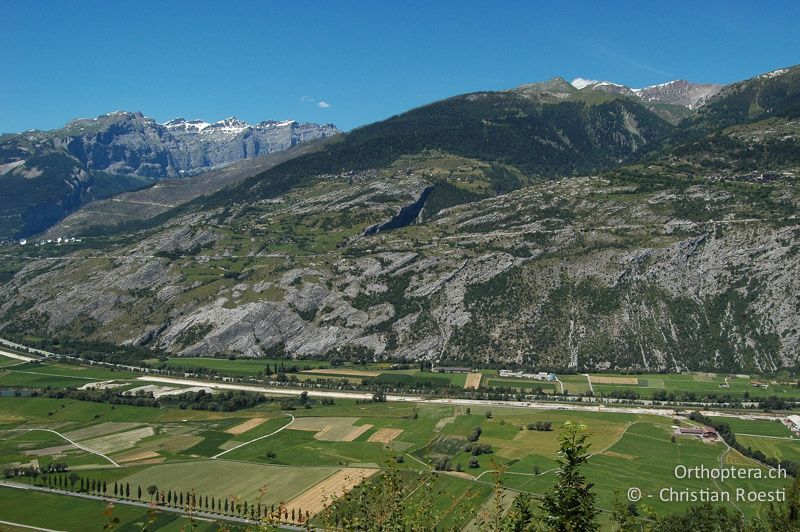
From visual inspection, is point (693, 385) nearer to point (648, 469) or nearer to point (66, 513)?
point (648, 469)

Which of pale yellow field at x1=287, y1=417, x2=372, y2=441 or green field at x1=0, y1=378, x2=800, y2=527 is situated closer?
green field at x1=0, y1=378, x2=800, y2=527

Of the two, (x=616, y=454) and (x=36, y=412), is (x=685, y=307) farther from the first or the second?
(x=36, y=412)

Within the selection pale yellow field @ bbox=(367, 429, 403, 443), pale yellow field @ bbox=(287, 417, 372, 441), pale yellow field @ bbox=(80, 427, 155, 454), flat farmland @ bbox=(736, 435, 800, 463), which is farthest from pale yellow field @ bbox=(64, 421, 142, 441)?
flat farmland @ bbox=(736, 435, 800, 463)

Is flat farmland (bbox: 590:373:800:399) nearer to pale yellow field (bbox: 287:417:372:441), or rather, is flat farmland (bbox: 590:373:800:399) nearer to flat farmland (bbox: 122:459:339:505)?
pale yellow field (bbox: 287:417:372:441)

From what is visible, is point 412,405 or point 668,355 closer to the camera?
point 412,405

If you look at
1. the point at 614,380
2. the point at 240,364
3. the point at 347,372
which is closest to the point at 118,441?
the point at 347,372

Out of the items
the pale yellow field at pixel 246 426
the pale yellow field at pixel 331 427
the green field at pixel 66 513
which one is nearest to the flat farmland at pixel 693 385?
the pale yellow field at pixel 331 427

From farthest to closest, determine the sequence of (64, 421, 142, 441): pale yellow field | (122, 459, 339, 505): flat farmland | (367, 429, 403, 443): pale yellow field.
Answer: (64, 421, 142, 441): pale yellow field → (367, 429, 403, 443): pale yellow field → (122, 459, 339, 505): flat farmland

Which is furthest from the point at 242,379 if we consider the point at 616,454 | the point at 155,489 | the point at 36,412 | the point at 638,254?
the point at 638,254

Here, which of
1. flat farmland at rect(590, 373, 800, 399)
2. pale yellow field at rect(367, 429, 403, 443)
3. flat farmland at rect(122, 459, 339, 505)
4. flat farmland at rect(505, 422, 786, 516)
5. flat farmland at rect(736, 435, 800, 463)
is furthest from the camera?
flat farmland at rect(590, 373, 800, 399)
